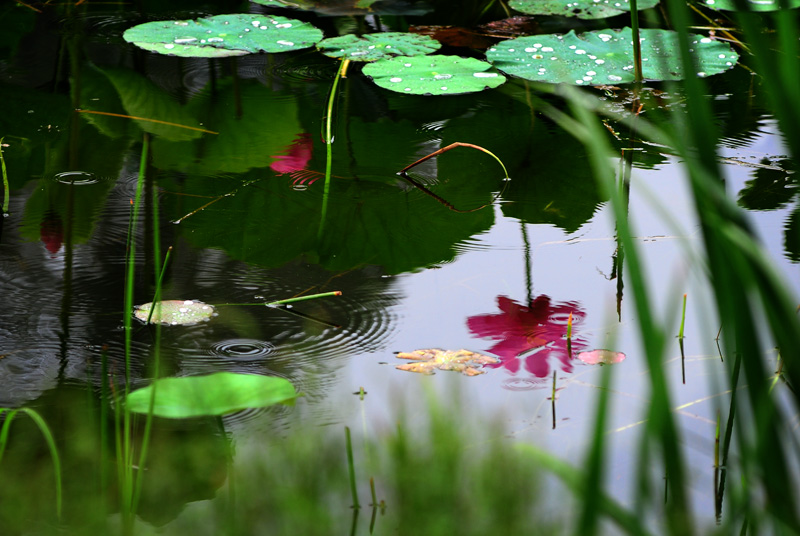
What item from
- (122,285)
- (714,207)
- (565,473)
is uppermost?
(714,207)

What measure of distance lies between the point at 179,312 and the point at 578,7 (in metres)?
2.36

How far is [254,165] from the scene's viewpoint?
186 centimetres

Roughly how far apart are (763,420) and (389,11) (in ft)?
9.72

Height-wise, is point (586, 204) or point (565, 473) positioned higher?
point (565, 473)

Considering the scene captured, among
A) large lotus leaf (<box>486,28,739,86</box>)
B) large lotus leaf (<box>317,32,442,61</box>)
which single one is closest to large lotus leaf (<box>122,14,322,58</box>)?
large lotus leaf (<box>317,32,442,61</box>)

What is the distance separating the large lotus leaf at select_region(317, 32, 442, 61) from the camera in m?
2.58

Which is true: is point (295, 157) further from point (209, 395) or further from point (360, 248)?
point (209, 395)

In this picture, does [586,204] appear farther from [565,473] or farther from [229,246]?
[565,473]

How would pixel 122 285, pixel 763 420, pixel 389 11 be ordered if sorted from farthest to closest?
pixel 389 11 < pixel 122 285 < pixel 763 420

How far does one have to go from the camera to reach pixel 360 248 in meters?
1.51

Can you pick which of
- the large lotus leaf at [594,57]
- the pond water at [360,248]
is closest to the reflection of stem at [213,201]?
the pond water at [360,248]

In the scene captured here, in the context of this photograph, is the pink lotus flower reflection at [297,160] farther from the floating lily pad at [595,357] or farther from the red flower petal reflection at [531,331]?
the floating lily pad at [595,357]

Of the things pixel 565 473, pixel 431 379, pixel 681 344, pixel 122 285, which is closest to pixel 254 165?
pixel 122 285

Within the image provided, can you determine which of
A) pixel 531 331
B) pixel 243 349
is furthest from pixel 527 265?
pixel 243 349
